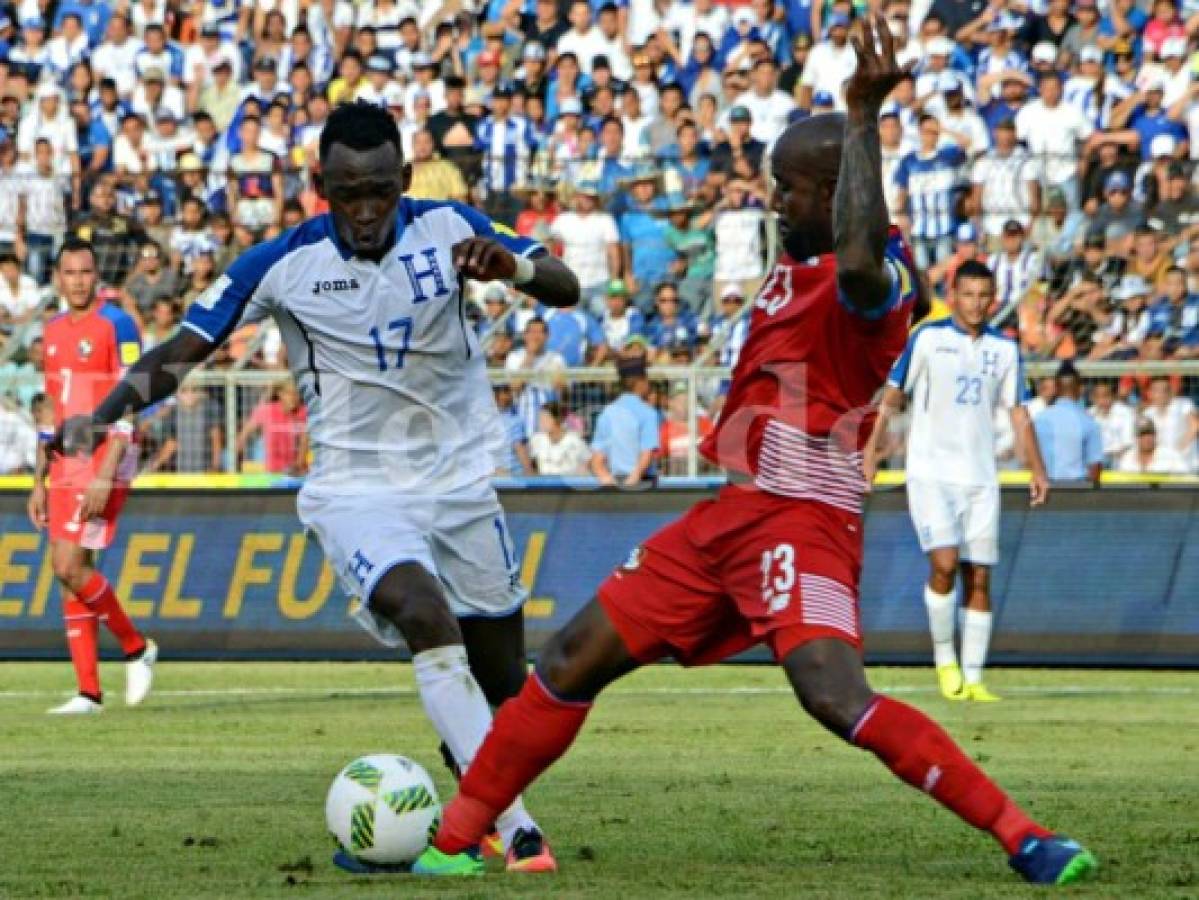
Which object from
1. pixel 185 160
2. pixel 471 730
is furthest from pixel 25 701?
pixel 185 160

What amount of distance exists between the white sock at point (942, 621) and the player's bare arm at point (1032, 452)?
913 mm

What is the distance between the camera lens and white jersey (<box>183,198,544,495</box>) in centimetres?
853

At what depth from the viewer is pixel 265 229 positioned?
23219 millimetres

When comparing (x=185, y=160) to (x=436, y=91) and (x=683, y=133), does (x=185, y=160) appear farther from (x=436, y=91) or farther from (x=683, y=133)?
(x=683, y=133)

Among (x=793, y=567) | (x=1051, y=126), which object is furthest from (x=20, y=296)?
(x=793, y=567)

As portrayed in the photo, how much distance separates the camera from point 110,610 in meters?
15.0

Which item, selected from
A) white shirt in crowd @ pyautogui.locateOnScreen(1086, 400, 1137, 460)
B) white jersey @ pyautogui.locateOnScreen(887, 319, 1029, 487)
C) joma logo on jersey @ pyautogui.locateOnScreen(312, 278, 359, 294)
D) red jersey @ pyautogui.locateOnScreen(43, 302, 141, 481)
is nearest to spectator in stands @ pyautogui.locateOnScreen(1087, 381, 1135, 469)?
white shirt in crowd @ pyautogui.locateOnScreen(1086, 400, 1137, 460)

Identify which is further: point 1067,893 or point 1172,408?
point 1172,408

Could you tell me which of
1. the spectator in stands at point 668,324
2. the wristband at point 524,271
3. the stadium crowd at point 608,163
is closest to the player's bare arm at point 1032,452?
the stadium crowd at point 608,163

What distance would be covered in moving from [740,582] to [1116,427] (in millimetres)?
12864

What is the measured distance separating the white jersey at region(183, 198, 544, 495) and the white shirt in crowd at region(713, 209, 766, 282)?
13.0 meters

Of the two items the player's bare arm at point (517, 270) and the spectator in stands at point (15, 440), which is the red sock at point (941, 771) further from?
the spectator in stands at point (15, 440)

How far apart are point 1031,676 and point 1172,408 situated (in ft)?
11.2

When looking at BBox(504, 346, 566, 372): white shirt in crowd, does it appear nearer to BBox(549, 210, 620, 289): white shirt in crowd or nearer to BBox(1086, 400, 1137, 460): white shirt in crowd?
BBox(549, 210, 620, 289): white shirt in crowd
